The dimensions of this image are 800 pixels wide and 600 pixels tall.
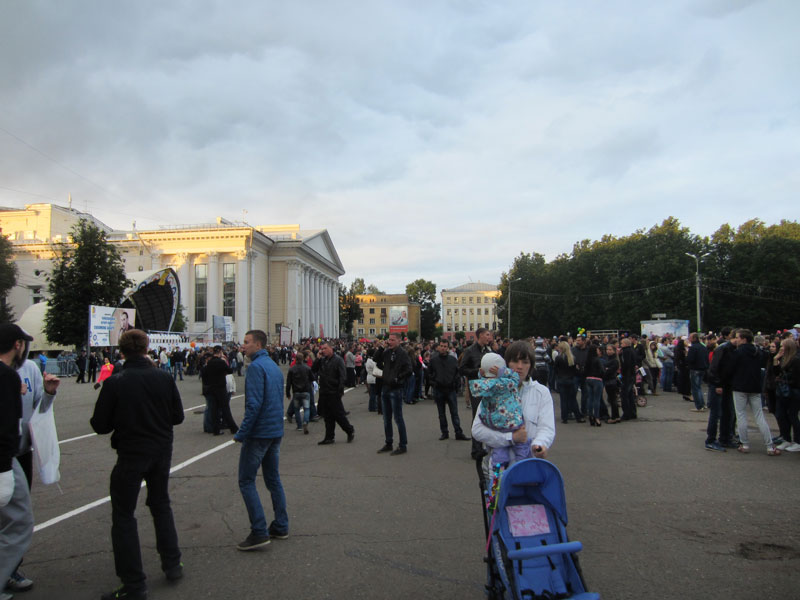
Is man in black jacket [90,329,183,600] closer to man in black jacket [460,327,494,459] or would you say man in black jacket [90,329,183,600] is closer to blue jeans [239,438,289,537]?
blue jeans [239,438,289,537]

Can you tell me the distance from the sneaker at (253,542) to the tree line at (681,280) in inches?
2074

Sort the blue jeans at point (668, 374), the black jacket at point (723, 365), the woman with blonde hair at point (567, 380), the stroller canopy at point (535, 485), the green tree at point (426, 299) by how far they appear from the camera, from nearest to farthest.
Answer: the stroller canopy at point (535, 485) → the black jacket at point (723, 365) → the woman with blonde hair at point (567, 380) → the blue jeans at point (668, 374) → the green tree at point (426, 299)

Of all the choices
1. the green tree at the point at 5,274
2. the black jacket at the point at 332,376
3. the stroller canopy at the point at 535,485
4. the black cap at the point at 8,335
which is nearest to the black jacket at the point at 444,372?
the black jacket at the point at 332,376

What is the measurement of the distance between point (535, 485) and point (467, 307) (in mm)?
143767

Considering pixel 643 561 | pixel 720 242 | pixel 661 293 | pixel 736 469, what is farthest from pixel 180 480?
pixel 720 242

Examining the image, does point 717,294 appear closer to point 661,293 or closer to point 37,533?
point 661,293

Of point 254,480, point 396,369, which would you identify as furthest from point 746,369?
point 254,480

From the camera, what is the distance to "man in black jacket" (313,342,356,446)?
9.72 m

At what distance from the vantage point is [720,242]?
54.9 meters

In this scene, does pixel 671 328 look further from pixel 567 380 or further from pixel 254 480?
pixel 254 480

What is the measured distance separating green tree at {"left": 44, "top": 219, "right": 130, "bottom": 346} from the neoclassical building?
29412mm

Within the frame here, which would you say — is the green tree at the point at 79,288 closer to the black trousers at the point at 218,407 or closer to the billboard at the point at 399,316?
the billboard at the point at 399,316

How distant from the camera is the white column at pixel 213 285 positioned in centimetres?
6825

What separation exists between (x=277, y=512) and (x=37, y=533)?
7.72 feet
